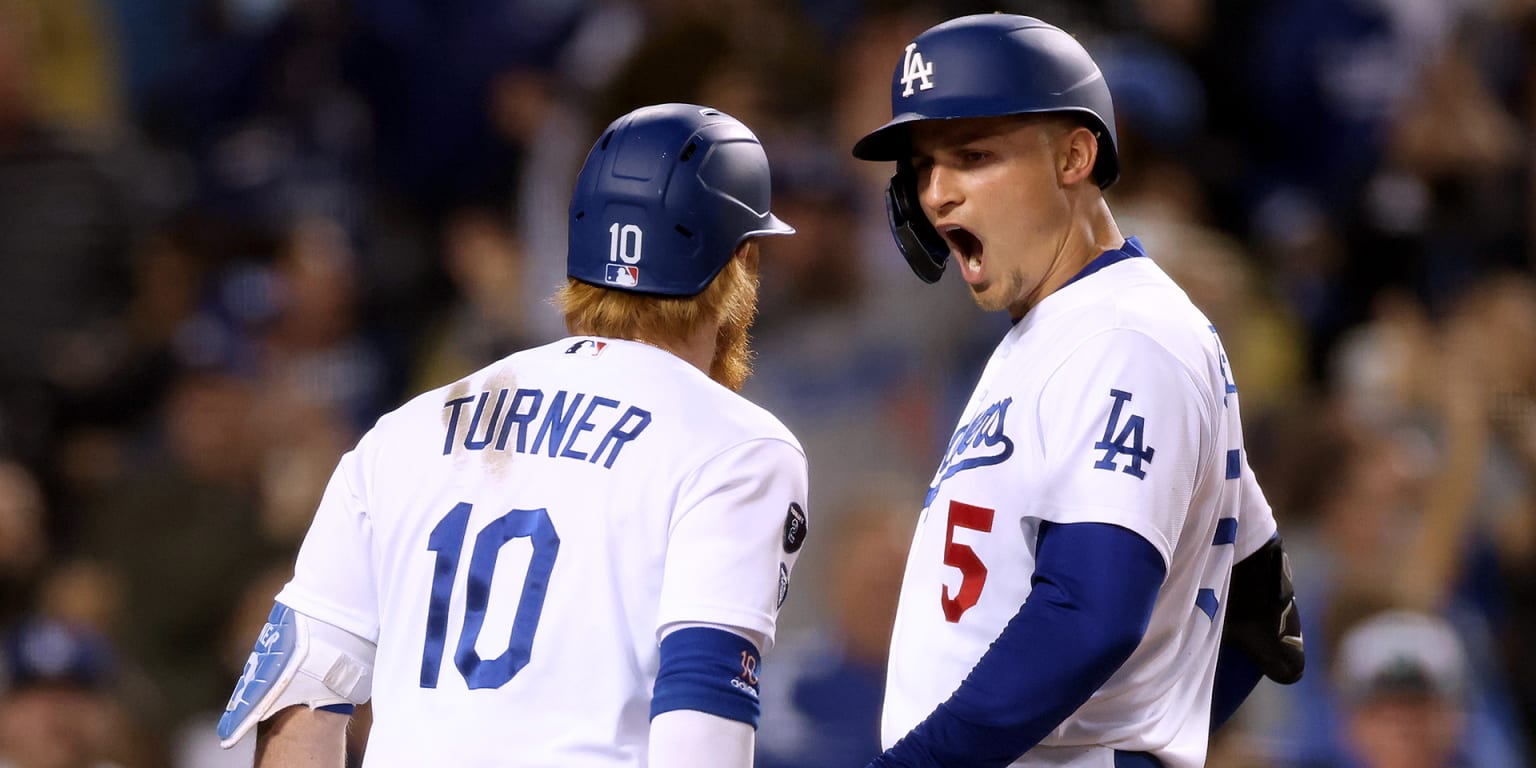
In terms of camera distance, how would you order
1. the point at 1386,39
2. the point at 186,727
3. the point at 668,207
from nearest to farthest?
the point at 668,207, the point at 186,727, the point at 1386,39

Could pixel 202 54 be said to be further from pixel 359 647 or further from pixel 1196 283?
pixel 359 647

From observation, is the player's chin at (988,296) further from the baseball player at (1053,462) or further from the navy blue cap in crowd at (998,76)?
the navy blue cap in crowd at (998,76)

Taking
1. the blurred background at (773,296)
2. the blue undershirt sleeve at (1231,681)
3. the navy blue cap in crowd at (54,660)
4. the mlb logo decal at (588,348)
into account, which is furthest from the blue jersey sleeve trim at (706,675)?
the navy blue cap in crowd at (54,660)

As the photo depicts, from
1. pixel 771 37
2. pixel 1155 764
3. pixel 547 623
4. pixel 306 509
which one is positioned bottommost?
pixel 306 509

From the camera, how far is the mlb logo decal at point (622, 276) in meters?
2.98

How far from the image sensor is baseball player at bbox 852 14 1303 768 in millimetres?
2865

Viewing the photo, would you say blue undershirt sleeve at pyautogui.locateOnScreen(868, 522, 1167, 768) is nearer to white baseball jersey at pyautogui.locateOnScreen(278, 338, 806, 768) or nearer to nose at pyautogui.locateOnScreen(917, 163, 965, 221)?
white baseball jersey at pyautogui.locateOnScreen(278, 338, 806, 768)

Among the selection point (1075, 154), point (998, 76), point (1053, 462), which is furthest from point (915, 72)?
point (1053, 462)

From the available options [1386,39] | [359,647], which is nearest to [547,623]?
[359,647]

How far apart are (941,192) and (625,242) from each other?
1.90 feet

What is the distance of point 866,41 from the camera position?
7492mm

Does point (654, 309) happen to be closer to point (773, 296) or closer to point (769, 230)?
point (769, 230)

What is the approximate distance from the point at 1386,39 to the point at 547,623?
243 inches

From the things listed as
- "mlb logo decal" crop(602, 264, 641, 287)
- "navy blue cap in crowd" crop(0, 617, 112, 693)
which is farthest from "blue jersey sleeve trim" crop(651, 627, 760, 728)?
"navy blue cap in crowd" crop(0, 617, 112, 693)
